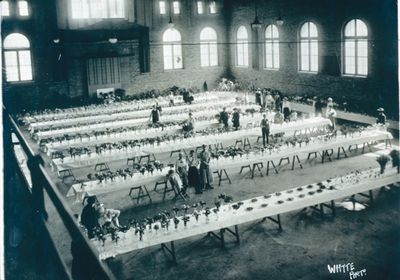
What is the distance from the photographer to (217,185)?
12352mm

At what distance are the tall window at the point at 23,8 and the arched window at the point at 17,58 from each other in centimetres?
111

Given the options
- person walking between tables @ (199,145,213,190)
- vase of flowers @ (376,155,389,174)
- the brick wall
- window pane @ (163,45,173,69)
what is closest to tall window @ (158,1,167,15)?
window pane @ (163,45,173,69)

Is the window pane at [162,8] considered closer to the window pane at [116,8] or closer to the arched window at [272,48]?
the window pane at [116,8]

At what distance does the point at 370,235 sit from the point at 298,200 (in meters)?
1.56

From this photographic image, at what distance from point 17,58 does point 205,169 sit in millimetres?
16075

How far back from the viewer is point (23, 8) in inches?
909

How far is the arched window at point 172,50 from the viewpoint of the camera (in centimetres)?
2764

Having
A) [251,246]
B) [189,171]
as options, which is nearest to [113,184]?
[189,171]

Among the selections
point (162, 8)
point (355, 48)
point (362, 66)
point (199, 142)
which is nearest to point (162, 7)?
point (162, 8)

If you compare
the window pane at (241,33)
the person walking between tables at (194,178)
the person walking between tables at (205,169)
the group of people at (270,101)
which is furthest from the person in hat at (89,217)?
the window pane at (241,33)

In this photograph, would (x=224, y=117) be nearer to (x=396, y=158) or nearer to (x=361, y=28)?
(x=361, y=28)

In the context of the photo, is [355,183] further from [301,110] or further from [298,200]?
[301,110]

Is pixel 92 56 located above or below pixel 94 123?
above

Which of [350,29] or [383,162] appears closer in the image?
[383,162]
